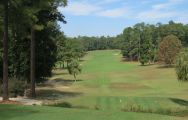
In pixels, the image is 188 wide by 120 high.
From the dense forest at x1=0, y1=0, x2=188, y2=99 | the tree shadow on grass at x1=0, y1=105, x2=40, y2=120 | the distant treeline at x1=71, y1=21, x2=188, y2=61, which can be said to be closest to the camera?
the tree shadow on grass at x1=0, y1=105, x2=40, y2=120

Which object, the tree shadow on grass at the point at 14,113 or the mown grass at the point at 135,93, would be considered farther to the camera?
the mown grass at the point at 135,93

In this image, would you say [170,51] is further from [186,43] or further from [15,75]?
[15,75]

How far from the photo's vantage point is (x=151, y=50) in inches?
5295

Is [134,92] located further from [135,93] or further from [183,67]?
[183,67]

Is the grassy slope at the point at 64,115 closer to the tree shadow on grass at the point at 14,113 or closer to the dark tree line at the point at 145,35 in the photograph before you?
the tree shadow on grass at the point at 14,113

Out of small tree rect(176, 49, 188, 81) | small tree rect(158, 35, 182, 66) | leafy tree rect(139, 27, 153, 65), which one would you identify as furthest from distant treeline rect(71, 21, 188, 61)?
small tree rect(176, 49, 188, 81)

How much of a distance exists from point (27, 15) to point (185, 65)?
88.1ft

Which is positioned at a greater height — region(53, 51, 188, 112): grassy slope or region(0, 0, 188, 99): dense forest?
region(0, 0, 188, 99): dense forest

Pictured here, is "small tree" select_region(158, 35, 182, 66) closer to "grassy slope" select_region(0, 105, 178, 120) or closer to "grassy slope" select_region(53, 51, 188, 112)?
"grassy slope" select_region(53, 51, 188, 112)

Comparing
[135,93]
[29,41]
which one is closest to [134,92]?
[135,93]

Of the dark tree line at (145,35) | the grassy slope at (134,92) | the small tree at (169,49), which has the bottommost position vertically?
the grassy slope at (134,92)

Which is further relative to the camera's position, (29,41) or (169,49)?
(169,49)

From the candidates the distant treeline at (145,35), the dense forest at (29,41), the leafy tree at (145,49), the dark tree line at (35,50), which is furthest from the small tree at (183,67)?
the distant treeline at (145,35)

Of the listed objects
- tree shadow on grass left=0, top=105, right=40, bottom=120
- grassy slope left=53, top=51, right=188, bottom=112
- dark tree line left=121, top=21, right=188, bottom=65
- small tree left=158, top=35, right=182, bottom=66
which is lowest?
grassy slope left=53, top=51, right=188, bottom=112
